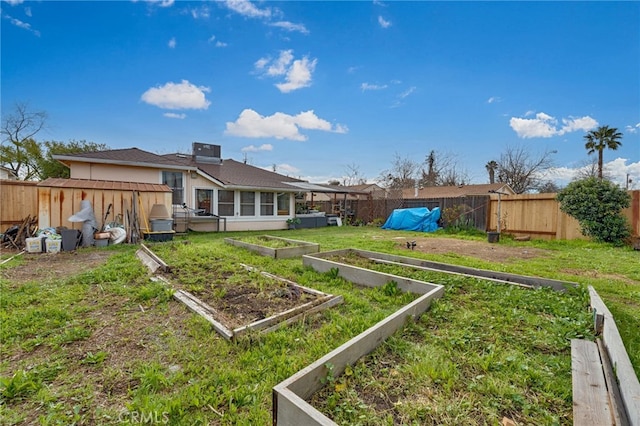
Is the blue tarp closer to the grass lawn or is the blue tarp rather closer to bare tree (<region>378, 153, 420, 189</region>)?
the grass lawn

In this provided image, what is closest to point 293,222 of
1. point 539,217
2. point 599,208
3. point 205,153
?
point 205,153

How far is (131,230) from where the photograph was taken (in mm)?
8656

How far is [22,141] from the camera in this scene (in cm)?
1920

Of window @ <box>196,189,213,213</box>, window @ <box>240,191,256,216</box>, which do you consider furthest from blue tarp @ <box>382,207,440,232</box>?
window @ <box>196,189,213,213</box>

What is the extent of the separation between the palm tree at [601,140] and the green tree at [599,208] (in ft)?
69.7

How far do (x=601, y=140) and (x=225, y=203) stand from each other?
103ft

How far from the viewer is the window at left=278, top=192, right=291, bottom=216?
14.1 meters

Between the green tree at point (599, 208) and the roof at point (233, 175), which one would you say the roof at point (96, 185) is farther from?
the green tree at point (599, 208)

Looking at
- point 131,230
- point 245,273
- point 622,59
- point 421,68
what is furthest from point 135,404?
point 622,59

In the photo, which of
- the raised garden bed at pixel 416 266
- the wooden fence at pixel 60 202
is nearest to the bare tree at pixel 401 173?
the wooden fence at pixel 60 202

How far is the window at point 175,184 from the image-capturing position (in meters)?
11.5

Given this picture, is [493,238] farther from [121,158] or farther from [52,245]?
[121,158]

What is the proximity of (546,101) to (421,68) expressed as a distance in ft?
29.4

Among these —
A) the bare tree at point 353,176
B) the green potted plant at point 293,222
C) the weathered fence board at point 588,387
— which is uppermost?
the bare tree at point 353,176
